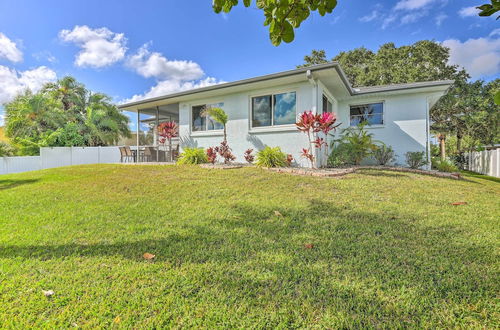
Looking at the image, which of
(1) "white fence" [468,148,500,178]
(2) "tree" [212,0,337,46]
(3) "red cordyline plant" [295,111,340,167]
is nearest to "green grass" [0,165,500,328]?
(2) "tree" [212,0,337,46]

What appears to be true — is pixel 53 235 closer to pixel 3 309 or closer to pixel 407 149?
pixel 3 309

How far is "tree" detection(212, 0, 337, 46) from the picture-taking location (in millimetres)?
1809

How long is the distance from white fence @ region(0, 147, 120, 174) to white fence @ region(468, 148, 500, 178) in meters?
20.7

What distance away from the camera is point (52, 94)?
55.9 feet

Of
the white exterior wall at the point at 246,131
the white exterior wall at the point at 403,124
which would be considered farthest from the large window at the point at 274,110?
the white exterior wall at the point at 403,124

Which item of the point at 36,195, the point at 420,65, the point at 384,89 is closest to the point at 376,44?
the point at 420,65

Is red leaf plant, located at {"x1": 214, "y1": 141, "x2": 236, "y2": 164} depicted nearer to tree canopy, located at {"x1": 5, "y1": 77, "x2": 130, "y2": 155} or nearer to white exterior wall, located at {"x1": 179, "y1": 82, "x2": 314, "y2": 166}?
white exterior wall, located at {"x1": 179, "y1": 82, "x2": 314, "y2": 166}

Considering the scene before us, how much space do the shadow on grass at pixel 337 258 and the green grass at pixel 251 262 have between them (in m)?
0.01

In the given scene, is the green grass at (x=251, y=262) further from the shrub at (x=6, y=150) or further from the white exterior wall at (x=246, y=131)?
the shrub at (x=6, y=150)

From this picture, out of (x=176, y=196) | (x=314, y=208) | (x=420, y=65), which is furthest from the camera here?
(x=420, y=65)

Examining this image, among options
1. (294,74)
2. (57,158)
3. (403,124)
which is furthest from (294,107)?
(57,158)

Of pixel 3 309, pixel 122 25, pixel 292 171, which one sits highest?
pixel 122 25

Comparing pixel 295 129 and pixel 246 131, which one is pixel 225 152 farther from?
pixel 295 129

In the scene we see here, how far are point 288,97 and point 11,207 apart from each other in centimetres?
825
